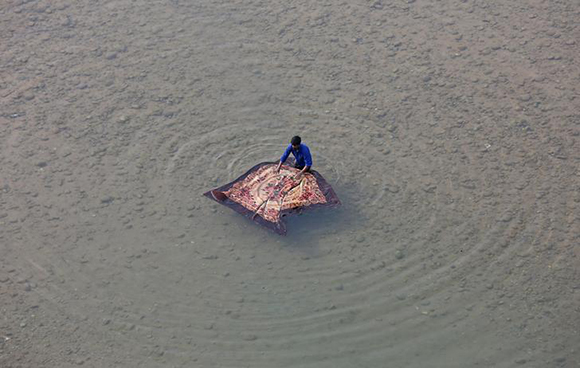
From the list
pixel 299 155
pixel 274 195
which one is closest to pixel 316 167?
pixel 299 155

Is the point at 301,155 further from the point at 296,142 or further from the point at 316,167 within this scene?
the point at 316,167

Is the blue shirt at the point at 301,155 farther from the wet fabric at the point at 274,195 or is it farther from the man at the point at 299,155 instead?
the wet fabric at the point at 274,195

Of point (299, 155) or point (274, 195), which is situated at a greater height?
point (299, 155)

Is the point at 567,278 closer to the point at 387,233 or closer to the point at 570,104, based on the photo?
the point at 387,233

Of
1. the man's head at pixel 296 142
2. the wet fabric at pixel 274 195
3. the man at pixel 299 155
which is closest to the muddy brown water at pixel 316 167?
the wet fabric at pixel 274 195

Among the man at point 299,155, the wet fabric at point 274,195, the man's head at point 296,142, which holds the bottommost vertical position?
the wet fabric at point 274,195

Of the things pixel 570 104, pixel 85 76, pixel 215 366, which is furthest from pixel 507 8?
pixel 215 366

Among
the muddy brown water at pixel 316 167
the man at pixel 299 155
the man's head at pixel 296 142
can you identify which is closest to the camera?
the muddy brown water at pixel 316 167
